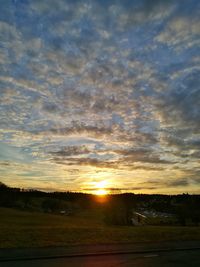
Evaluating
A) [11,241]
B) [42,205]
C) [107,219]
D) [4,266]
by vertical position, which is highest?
[42,205]

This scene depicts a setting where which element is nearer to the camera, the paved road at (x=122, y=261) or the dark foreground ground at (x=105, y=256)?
the paved road at (x=122, y=261)

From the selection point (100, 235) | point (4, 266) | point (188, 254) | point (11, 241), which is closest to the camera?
point (4, 266)

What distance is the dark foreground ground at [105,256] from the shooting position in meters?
13.1

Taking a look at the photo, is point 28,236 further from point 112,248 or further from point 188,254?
point 188,254

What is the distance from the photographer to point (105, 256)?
1517 centimetres

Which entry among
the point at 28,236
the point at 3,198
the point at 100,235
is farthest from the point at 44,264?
the point at 3,198

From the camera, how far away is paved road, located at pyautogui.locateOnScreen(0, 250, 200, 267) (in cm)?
1283

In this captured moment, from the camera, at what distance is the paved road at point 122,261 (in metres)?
12.8

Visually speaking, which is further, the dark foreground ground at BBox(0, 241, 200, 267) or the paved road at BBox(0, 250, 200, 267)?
the dark foreground ground at BBox(0, 241, 200, 267)

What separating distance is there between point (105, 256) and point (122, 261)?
1592 millimetres

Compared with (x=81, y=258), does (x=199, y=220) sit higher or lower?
higher

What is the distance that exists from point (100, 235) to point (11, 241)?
20.2 ft

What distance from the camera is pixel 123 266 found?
12.6 m

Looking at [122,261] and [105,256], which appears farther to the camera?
[105,256]
